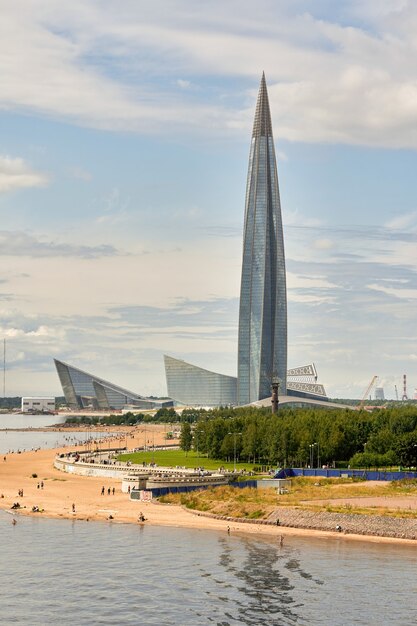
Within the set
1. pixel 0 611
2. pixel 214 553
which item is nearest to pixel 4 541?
pixel 214 553

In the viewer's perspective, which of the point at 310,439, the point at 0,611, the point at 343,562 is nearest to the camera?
the point at 0,611

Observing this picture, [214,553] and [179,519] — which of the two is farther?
[179,519]

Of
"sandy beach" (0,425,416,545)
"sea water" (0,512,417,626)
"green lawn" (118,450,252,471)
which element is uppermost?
"green lawn" (118,450,252,471)

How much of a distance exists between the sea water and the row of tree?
53.3 meters

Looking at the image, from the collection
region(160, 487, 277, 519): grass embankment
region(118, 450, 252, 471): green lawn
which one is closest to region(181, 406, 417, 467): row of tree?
region(118, 450, 252, 471): green lawn

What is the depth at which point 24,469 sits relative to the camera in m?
150

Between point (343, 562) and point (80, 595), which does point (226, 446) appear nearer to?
point (343, 562)

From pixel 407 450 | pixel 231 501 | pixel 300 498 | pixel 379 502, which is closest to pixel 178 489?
pixel 231 501

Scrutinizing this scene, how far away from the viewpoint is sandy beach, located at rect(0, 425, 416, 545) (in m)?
84.3

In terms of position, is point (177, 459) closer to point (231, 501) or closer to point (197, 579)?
point (231, 501)

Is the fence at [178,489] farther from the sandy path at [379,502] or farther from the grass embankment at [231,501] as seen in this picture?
the sandy path at [379,502]

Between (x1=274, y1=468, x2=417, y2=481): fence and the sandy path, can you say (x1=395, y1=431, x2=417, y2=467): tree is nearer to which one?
(x1=274, y1=468, x2=417, y2=481): fence

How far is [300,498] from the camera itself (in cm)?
9919

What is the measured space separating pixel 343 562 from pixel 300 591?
10188mm
